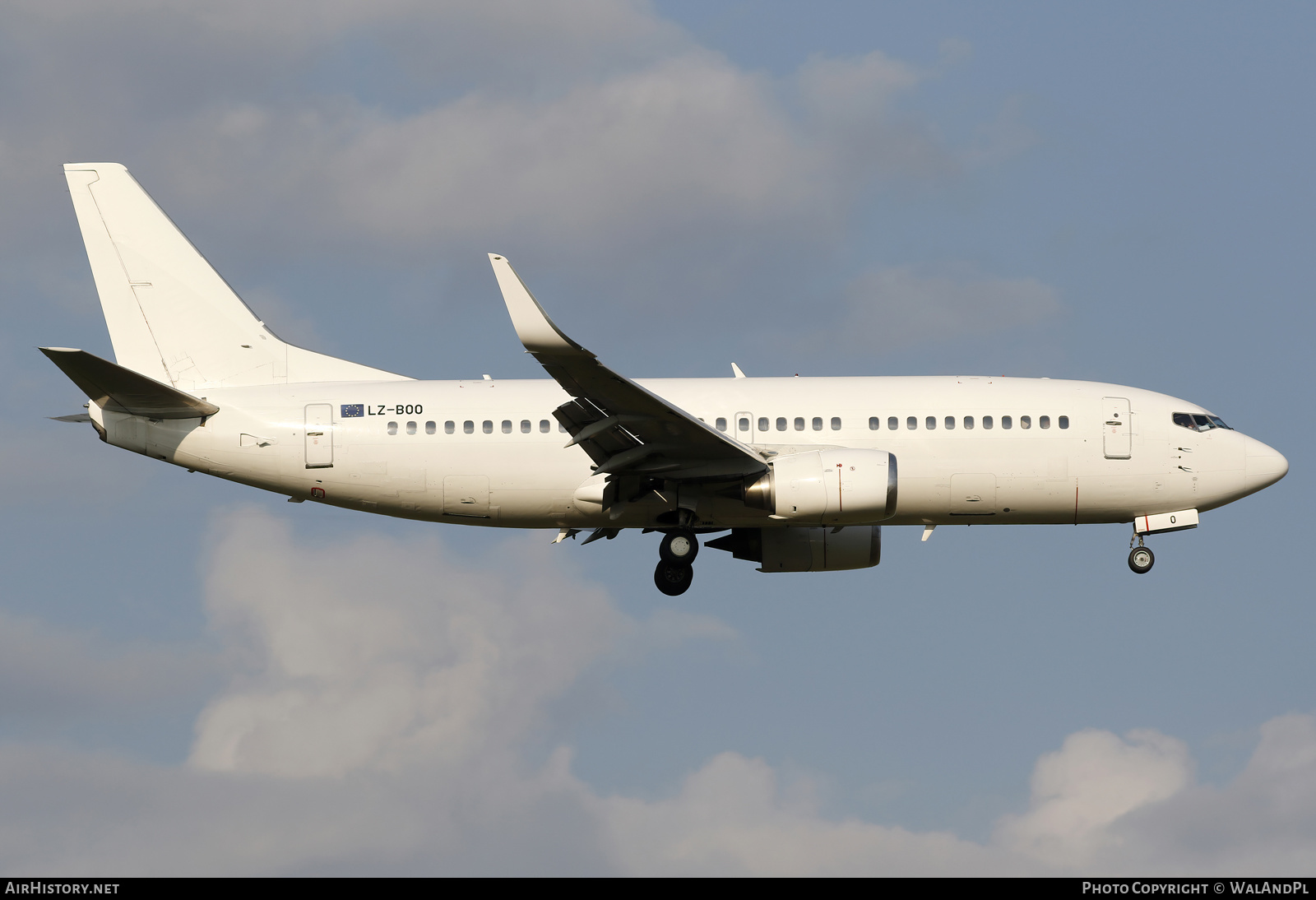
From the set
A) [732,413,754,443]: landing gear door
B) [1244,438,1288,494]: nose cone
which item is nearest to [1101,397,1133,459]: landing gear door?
[1244,438,1288,494]: nose cone

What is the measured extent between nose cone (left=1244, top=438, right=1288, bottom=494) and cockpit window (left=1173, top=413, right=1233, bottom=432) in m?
0.76

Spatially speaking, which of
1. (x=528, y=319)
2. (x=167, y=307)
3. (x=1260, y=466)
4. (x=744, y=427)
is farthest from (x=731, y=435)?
(x=167, y=307)

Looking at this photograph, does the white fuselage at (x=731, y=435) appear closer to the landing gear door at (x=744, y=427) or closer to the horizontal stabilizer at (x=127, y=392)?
the landing gear door at (x=744, y=427)

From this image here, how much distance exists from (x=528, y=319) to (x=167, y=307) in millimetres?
13230

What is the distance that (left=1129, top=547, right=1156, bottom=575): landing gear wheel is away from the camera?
35.4m

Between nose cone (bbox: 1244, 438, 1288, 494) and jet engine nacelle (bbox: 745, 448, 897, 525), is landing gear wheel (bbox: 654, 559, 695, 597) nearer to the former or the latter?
jet engine nacelle (bbox: 745, 448, 897, 525)

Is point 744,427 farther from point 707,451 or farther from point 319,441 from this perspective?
point 319,441

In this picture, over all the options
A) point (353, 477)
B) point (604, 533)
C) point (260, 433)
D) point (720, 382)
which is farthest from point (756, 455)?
point (260, 433)

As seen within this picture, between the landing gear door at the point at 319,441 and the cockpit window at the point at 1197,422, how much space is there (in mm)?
20137

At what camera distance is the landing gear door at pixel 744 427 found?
1335 inches

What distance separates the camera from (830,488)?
3203 centimetres

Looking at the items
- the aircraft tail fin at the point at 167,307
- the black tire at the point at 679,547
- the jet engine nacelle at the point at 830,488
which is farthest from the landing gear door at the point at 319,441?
the jet engine nacelle at the point at 830,488

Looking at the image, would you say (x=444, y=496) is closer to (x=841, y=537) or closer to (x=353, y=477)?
(x=353, y=477)
